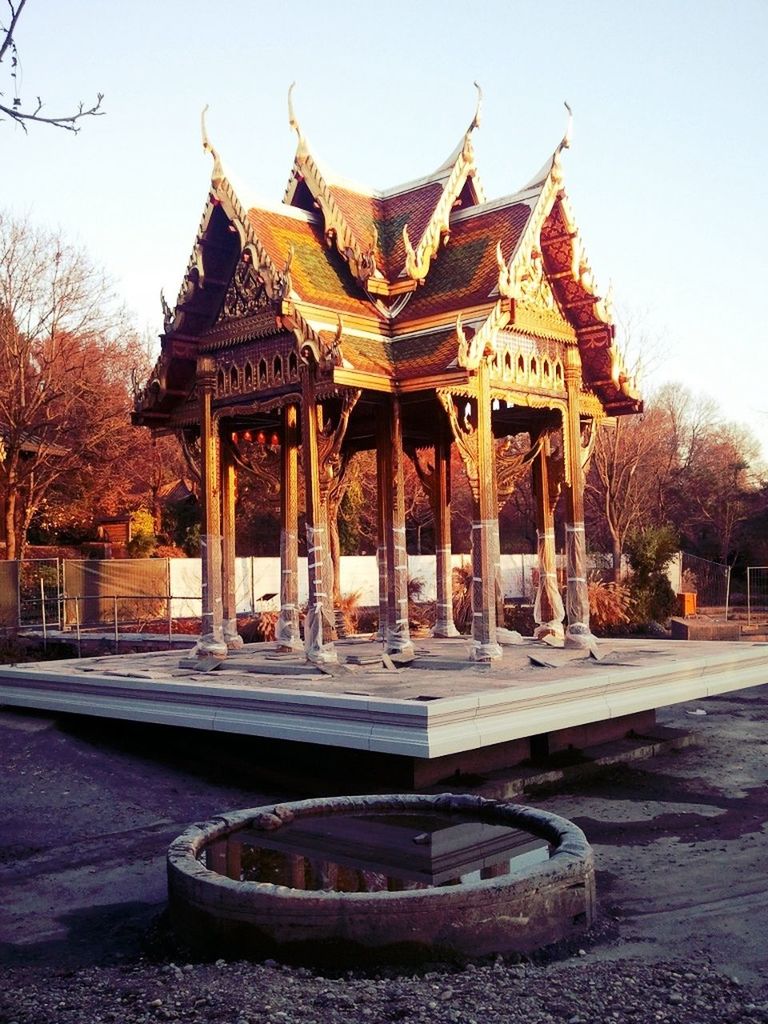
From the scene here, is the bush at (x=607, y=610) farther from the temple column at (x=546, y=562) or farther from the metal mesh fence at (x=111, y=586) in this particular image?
the temple column at (x=546, y=562)

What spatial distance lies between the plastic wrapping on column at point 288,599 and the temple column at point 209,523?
938mm

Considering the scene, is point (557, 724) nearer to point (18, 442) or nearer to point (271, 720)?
point (271, 720)

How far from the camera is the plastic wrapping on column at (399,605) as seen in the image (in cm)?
1353

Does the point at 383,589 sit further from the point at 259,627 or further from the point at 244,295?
the point at 259,627

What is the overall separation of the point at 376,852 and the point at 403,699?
2454 millimetres

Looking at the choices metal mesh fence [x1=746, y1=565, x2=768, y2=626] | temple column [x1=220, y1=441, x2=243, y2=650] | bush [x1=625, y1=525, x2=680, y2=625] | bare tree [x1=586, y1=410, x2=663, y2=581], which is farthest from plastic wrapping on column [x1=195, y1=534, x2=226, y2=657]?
metal mesh fence [x1=746, y1=565, x2=768, y2=626]

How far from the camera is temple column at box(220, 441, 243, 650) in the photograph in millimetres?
14406

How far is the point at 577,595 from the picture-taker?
550 inches

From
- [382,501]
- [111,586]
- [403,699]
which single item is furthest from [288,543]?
[111,586]

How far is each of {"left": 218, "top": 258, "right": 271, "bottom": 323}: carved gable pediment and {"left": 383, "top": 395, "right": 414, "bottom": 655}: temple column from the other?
2.07 m

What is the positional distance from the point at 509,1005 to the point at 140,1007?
1.78 metres

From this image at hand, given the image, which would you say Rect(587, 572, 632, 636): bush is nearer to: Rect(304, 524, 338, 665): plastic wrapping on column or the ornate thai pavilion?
the ornate thai pavilion

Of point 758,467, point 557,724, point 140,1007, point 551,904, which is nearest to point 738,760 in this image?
point 557,724

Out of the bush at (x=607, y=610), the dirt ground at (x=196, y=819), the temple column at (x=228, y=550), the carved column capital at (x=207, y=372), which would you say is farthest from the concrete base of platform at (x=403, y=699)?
the bush at (x=607, y=610)
